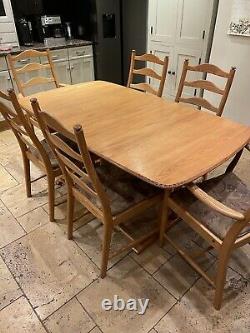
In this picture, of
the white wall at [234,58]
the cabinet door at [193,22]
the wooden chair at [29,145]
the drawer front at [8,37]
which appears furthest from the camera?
the drawer front at [8,37]

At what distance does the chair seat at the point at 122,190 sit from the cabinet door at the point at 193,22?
7.53 feet

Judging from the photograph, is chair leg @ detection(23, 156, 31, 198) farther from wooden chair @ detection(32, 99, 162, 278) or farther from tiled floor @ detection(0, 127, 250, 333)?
wooden chair @ detection(32, 99, 162, 278)

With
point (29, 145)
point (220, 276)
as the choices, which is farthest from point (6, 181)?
point (220, 276)

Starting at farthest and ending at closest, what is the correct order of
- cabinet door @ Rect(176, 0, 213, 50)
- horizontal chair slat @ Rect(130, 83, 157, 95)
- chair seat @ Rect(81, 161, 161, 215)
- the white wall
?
1. cabinet door @ Rect(176, 0, 213, 50)
2. the white wall
3. horizontal chair slat @ Rect(130, 83, 157, 95)
4. chair seat @ Rect(81, 161, 161, 215)

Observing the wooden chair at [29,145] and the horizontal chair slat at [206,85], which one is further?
the horizontal chair slat at [206,85]

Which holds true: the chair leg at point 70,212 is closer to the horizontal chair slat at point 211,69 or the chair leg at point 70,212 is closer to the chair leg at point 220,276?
the chair leg at point 220,276

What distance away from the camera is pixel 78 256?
1673mm

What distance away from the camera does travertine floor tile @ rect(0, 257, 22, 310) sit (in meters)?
1.44

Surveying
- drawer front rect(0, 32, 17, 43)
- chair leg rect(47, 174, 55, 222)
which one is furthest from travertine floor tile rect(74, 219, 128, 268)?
drawer front rect(0, 32, 17, 43)

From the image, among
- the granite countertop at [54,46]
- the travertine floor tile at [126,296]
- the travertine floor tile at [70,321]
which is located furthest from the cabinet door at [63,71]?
the travertine floor tile at [70,321]

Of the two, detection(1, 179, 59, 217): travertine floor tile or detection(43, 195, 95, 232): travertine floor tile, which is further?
detection(1, 179, 59, 217): travertine floor tile

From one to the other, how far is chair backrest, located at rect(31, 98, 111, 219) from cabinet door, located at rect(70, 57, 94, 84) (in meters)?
2.49

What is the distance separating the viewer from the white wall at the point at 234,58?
260 centimetres

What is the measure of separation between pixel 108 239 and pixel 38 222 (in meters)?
0.75
